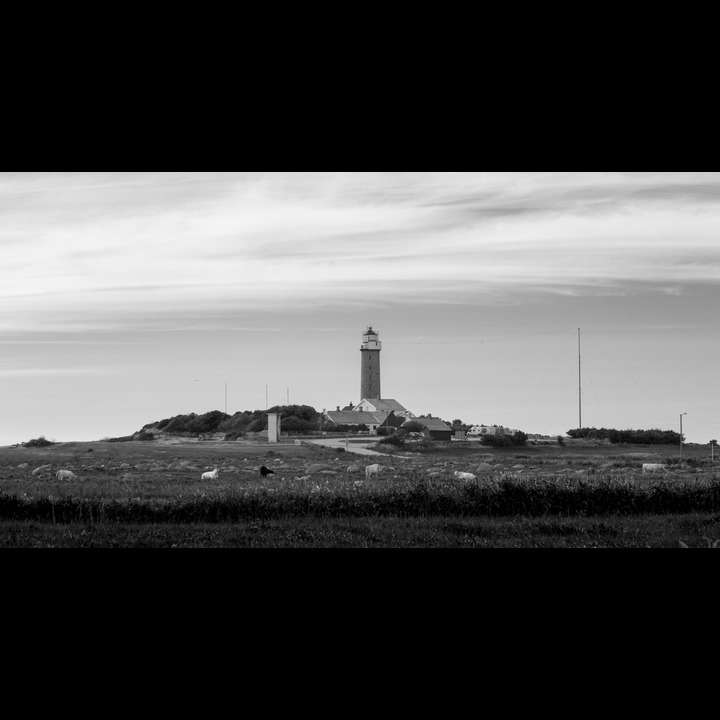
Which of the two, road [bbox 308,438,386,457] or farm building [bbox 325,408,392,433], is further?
farm building [bbox 325,408,392,433]

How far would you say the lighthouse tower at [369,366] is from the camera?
6284 centimetres

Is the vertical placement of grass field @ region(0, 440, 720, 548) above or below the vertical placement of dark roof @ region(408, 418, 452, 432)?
above

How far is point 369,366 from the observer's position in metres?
63.6

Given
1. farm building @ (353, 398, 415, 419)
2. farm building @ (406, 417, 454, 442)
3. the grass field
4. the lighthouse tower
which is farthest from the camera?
the lighthouse tower

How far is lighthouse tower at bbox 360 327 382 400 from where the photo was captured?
206 ft

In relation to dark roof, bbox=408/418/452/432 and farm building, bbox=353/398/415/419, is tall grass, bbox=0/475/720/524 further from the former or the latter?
farm building, bbox=353/398/415/419

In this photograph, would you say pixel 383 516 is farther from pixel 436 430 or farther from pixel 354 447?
pixel 436 430

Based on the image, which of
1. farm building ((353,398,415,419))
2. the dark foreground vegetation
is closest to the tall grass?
the dark foreground vegetation

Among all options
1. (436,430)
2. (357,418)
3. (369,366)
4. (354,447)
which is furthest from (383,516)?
(369,366)

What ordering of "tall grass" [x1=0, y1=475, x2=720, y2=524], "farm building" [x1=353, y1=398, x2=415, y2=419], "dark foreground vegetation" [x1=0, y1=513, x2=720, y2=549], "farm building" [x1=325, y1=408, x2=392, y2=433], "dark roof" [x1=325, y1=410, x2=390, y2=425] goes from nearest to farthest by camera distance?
"dark foreground vegetation" [x1=0, y1=513, x2=720, y2=549] → "tall grass" [x1=0, y1=475, x2=720, y2=524] → "farm building" [x1=325, y1=408, x2=392, y2=433] → "dark roof" [x1=325, y1=410, x2=390, y2=425] → "farm building" [x1=353, y1=398, x2=415, y2=419]
